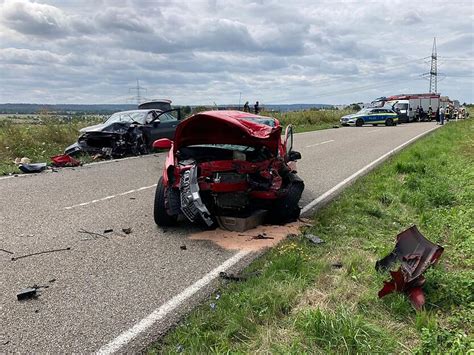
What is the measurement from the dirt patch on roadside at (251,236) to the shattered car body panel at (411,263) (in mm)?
1545

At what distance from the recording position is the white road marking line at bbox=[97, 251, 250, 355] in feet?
10.8

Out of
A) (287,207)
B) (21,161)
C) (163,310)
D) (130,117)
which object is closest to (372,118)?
(130,117)

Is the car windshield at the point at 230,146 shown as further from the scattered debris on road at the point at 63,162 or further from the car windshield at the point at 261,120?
the scattered debris on road at the point at 63,162

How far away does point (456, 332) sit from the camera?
10.8ft

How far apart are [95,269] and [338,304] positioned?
8.31 feet

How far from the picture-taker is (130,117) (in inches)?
604

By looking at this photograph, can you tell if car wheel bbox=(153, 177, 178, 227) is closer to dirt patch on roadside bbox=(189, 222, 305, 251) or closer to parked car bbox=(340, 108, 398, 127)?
dirt patch on roadside bbox=(189, 222, 305, 251)

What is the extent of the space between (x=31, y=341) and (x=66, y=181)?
7.16 m

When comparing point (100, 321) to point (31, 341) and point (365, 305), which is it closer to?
point (31, 341)

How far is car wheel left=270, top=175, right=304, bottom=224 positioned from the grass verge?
14.9 inches

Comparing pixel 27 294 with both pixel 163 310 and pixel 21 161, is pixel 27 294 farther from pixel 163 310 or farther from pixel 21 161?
pixel 21 161

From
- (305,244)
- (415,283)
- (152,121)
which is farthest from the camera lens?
(152,121)

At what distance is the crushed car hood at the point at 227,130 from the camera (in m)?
6.04

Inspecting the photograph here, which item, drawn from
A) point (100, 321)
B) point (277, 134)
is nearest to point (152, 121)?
point (277, 134)
